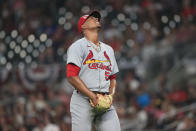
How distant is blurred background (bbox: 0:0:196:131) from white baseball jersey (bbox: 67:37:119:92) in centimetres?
501

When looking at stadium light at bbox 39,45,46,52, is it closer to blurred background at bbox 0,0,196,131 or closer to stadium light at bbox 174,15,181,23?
blurred background at bbox 0,0,196,131

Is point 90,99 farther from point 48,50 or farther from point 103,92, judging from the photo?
point 48,50

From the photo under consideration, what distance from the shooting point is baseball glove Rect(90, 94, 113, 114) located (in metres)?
4.62

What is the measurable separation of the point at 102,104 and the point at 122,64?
7.17 m

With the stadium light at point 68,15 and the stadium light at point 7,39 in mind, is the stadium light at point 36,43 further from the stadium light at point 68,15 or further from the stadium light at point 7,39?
the stadium light at point 7,39

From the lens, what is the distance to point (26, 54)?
41.0ft

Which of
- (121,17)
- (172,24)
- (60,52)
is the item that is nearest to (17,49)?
(60,52)

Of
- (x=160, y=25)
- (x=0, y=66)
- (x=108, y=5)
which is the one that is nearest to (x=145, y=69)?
(x=160, y=25)

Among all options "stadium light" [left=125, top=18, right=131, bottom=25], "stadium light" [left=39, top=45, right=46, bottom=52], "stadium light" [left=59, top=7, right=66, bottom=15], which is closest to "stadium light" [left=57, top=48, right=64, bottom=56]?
"stadium light" [left=39, top=45, right=46, bottom=52]

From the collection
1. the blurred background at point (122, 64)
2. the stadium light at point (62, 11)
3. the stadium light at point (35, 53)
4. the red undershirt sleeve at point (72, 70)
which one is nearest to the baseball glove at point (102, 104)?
the red undershirt sleeve at point (72, 70)

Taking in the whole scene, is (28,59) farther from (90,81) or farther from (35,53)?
(90,81)

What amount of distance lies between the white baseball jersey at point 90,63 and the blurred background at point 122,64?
5.01 m

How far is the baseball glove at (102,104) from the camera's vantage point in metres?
4.62

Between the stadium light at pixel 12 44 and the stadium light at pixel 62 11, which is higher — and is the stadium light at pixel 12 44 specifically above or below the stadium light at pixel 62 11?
below
